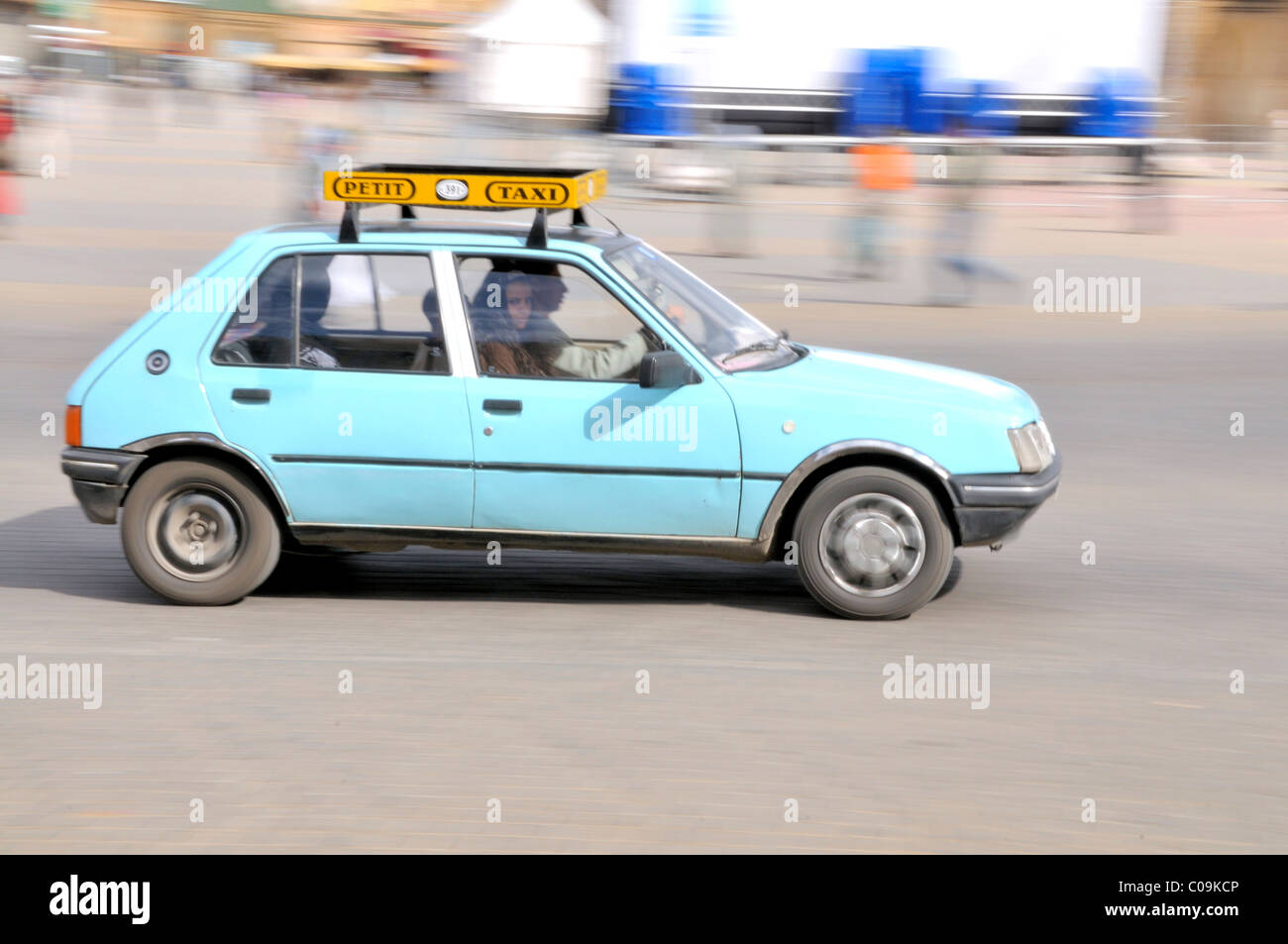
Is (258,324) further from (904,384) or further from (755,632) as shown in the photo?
(904,384)

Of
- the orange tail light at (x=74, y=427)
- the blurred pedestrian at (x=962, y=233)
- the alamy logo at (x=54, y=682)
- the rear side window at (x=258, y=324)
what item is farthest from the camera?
the blurred pedestrian at (x=962, y=233)

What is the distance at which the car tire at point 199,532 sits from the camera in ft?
21.1

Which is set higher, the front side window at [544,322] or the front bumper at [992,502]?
the front side window at [544,322]

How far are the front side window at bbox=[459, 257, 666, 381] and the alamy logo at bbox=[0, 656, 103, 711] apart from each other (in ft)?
6.12

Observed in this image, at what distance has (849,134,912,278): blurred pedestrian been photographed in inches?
703

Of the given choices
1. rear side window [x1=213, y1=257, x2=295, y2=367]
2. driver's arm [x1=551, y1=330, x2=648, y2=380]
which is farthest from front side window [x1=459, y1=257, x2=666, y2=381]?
rear side window [x1=213, y1=257, x2=295, y2=367]

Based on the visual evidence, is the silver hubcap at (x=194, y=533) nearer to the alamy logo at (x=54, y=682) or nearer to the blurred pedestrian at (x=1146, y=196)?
the alamy logo at (x=54, y=682)

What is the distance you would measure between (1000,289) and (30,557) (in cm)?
1259

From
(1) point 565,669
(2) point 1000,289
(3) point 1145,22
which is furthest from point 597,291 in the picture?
(3) point 1145,22

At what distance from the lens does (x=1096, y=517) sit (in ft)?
27.5

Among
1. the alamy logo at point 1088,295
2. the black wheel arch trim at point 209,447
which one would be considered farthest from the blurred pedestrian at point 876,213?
the black wheel arch trim at point 209,447

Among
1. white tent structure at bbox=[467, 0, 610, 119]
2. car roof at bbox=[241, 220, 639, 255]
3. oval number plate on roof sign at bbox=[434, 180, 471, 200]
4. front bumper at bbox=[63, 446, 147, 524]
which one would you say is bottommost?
front bumper at bbox=[63, 446, 147, 524]

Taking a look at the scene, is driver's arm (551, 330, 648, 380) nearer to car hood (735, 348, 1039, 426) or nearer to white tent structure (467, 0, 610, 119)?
car hood (735, 348, 1039, 426)

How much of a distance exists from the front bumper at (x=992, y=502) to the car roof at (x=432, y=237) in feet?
5.77
